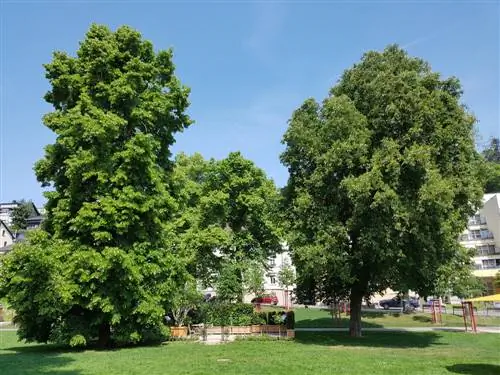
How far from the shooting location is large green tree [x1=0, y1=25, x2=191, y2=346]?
67.3ft

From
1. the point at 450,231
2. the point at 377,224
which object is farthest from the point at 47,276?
the point at 450,231

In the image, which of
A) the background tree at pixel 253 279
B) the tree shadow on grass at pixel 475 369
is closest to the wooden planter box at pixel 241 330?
the background tree at pixel 253 279

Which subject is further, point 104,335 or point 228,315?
point 228,315

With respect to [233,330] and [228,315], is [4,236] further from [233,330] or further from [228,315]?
[233,330]

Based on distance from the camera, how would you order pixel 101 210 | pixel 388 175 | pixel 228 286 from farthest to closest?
1. pixel 228 286
2. pixel 388 175
3. pixel 101 210

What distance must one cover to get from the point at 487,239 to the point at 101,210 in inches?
2671

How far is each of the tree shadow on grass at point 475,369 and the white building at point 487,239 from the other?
58.4m

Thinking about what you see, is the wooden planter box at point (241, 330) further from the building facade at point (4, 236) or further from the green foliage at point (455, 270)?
the building facade at point (4, 236)

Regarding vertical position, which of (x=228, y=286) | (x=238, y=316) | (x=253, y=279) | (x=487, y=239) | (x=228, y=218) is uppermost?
(x=487, y=239)

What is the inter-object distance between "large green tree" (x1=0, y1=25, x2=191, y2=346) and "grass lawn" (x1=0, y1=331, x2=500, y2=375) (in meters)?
1.89

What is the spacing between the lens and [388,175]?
2241cm

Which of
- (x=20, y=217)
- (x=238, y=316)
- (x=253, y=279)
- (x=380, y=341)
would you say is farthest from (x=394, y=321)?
(x=20, y=217)

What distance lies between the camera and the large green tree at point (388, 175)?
21.9 meters

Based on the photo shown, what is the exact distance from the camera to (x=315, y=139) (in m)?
25.8
